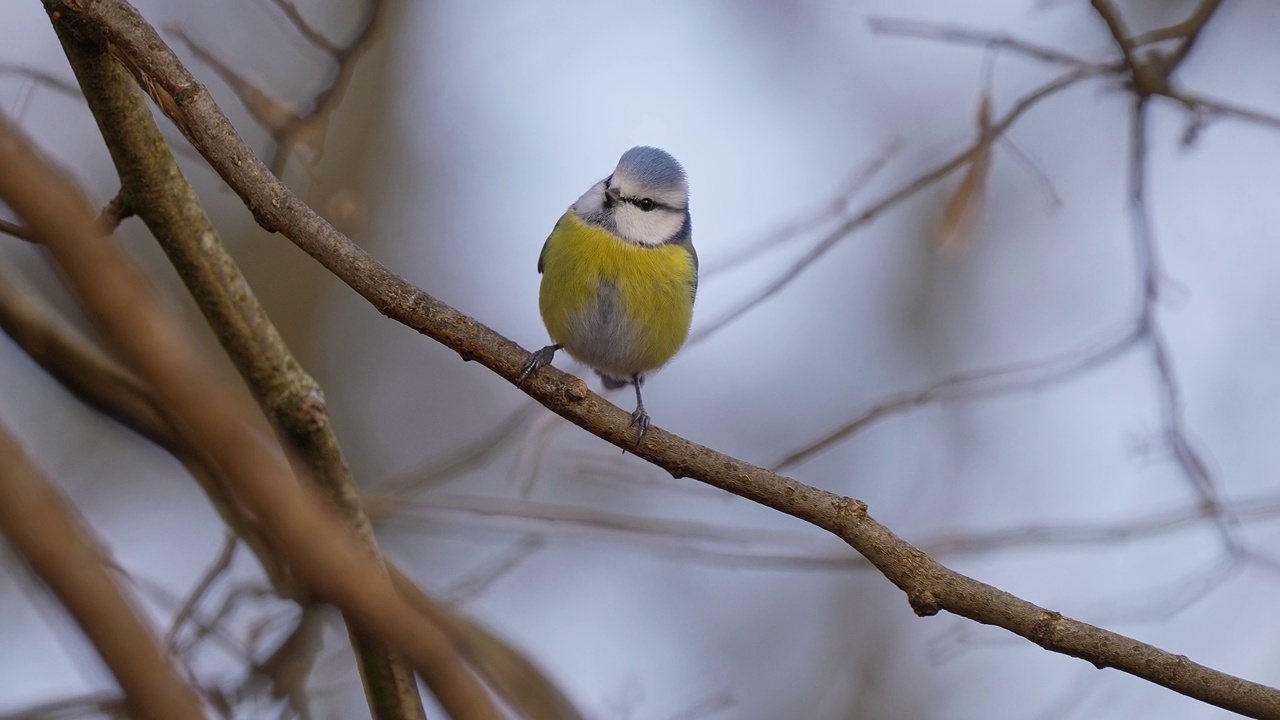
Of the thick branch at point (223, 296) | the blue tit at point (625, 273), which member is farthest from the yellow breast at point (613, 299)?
the thick branch at point (223, 296)

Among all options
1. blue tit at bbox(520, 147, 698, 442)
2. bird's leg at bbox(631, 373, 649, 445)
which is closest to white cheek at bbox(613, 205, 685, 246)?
blue tit at bbox(520, 147, 698, 442)

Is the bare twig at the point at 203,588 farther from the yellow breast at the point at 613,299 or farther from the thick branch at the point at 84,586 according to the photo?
the thick branch at the point at 84,586

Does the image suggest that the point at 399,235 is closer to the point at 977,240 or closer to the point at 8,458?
the point at 977,240

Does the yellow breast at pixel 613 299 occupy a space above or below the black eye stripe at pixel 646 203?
below

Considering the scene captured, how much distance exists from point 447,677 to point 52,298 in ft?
9.17

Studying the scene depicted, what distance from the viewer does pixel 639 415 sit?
7.90ft

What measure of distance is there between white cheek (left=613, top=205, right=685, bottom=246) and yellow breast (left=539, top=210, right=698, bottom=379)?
45 mm

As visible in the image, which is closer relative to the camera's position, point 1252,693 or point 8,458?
point 8,458

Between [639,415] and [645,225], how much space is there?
3.34 ft

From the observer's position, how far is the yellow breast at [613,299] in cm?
303

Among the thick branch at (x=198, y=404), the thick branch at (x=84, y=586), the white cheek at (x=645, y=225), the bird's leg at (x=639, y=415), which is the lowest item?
the thick branch at (x=84, y=586)

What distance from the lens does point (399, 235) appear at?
6.53 m

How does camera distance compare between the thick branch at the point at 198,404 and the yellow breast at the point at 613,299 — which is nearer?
the thick branch at the point at 198,404

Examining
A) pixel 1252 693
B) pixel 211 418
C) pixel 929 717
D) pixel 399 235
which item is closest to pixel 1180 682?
pixel 1252 693
